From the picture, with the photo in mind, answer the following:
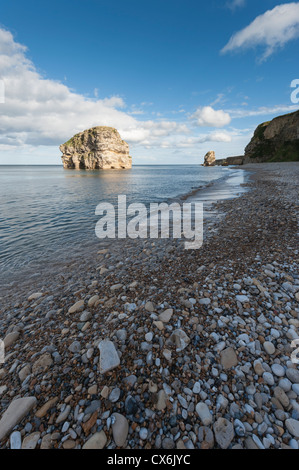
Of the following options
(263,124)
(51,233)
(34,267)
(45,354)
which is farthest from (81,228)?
(263,124)

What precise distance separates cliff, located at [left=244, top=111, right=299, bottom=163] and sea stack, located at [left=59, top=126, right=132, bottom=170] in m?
87.8

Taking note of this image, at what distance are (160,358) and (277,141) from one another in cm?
11942

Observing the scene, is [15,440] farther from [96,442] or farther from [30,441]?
[96,442]

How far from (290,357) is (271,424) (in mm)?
1090

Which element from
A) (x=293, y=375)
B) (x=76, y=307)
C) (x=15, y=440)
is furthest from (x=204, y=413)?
(x=76, y=307)

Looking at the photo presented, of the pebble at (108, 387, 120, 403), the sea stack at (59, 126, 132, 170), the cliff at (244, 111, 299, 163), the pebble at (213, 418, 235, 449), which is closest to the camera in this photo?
the pebble at (213, 418, 235, 449)

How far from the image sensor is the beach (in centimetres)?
214

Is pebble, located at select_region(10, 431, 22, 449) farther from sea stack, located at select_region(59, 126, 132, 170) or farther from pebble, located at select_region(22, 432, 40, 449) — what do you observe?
sea stack, located at select_region(59, 126, 132, 170)

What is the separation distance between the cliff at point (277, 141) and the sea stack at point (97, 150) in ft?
288

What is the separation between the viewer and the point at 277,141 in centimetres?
9125

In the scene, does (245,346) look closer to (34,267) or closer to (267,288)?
(267,288)

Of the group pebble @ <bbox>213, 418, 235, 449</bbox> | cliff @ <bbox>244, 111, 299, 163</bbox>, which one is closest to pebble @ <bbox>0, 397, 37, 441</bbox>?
pebble @ <bbox>213, 418, 235, 449</bbox>

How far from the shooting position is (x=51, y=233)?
1212 cm

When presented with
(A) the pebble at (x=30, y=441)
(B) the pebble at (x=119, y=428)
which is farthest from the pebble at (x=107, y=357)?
(A) the pebble at (x=30, y=441)
